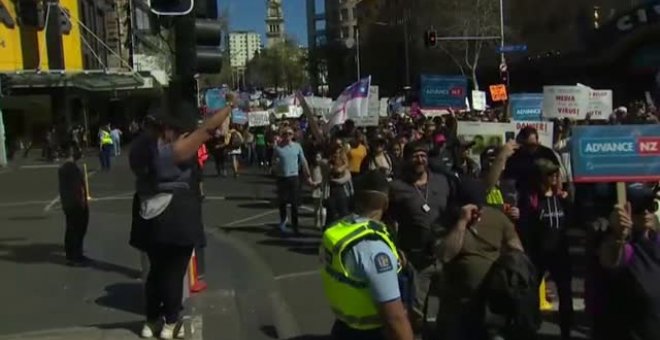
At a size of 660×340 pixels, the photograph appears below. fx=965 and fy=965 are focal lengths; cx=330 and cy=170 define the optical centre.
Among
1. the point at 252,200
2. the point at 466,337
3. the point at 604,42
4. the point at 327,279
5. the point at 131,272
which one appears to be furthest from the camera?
the point at 604,42

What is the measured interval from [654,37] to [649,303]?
40.6 meters

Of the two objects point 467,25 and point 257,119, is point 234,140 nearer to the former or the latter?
point 257,119

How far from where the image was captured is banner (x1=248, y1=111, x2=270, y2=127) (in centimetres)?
3319

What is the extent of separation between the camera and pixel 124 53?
7988 cm

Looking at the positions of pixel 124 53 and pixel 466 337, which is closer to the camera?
pixel 466 337

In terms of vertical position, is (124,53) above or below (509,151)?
above

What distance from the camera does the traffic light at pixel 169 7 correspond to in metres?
7.75

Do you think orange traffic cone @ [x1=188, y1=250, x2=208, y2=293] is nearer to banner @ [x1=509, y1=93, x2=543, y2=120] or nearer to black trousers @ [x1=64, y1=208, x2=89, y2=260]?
black trousers @ [x1=64, y1=208, x2=89, y2=260]

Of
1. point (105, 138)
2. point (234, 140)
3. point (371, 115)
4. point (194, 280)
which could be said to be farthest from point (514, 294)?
point (105, 138)

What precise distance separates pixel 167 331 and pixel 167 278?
0.41 m

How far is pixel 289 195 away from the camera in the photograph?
14641mm

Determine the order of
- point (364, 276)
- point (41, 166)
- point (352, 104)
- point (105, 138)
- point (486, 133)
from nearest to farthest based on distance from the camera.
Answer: point (364, 276) → point (486, 133) → point (352, 104) → point (105, 138) → point (41, 166)

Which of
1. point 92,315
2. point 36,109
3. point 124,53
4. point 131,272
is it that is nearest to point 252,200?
point 131,272

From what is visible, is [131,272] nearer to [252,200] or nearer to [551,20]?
[252,200]
